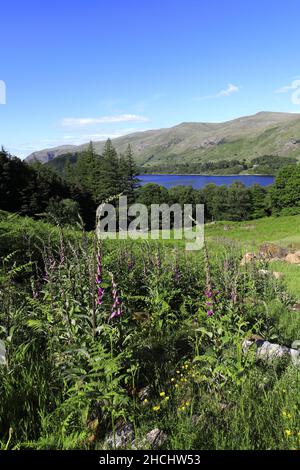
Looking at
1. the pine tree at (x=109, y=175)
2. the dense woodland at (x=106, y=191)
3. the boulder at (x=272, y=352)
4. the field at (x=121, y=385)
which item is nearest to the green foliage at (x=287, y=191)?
the dense woodland at (x=106, y=191)

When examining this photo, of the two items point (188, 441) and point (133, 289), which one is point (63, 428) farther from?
point (133, 289)

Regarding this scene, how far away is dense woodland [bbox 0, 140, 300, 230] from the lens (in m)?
51.5

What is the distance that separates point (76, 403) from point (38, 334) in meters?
2.01

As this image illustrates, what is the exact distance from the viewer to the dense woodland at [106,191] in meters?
51.5

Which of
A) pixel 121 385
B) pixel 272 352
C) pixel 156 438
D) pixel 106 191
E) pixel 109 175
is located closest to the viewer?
pixel 156 438

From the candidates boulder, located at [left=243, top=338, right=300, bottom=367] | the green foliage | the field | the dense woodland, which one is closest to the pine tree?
the dense woodland

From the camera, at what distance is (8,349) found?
157 inches

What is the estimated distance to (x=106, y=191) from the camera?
7750cm

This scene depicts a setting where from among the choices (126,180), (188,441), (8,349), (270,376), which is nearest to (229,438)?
(188,441)

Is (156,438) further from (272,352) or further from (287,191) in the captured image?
(287,191)

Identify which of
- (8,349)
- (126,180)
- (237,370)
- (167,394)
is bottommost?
(167,394)

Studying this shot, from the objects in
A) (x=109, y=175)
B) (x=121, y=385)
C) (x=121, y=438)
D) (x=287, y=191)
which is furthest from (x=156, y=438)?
(x=287, y=191)

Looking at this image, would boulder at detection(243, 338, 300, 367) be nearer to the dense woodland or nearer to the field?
the field

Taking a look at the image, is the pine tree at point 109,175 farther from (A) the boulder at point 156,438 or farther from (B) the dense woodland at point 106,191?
(A) the boulder at point 156,438
